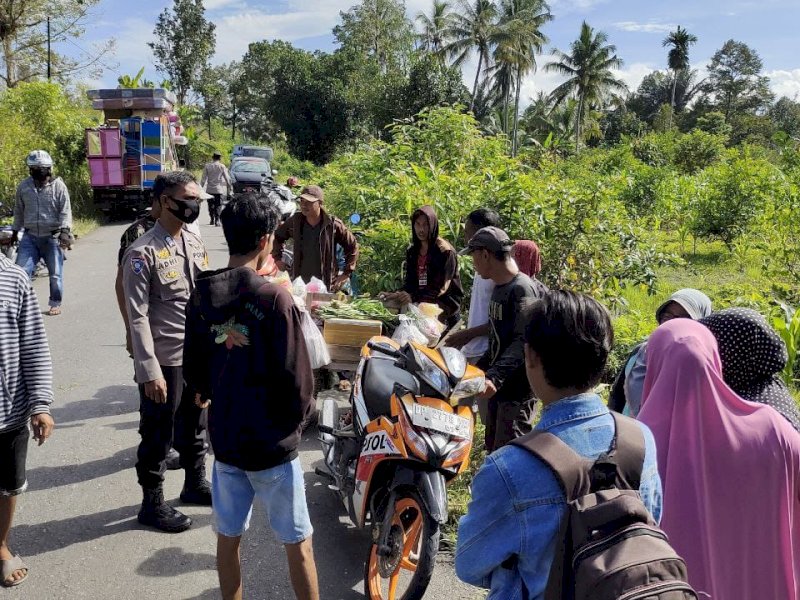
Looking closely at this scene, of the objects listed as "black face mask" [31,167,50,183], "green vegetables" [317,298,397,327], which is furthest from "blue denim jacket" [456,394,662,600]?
"black face mask" [31,167,50,183]

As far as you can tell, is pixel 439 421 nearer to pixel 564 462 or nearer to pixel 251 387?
pixel 251 387

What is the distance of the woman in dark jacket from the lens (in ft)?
17.4

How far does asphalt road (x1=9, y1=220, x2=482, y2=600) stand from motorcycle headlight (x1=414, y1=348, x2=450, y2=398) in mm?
1084

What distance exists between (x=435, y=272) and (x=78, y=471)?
2.97m

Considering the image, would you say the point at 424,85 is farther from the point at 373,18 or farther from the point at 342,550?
the point at 342,550

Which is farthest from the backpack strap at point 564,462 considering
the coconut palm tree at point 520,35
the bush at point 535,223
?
the coconut palm tree at point 520,35

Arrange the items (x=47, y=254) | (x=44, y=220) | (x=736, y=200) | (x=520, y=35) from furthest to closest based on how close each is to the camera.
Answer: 1. (x=520, y=35)
2. (x=736, y=200)
3. (x=47, y=254)
4. (x=44, y=220)

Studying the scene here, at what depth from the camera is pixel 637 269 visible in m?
7.04

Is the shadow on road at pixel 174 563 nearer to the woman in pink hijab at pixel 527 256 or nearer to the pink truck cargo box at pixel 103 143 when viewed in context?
the woman in pink hijab at pixel 527 256

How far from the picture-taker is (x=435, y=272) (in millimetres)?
5391

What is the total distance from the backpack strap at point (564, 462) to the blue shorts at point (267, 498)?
56.3 inches

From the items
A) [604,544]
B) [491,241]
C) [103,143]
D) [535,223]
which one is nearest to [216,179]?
[103,143]

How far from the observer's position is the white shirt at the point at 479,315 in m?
4.25

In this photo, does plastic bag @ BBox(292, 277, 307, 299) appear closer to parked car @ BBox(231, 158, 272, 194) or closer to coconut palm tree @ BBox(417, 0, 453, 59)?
parked car @ BBox(231, 158, 272, 194)
